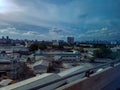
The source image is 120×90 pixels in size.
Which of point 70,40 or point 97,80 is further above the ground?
point 70,40

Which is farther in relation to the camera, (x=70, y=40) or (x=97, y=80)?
(x=70, y=40)

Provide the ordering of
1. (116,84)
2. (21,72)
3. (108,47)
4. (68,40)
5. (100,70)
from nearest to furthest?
(100,70), (116,84), (21,72), (108,47), (68,40)

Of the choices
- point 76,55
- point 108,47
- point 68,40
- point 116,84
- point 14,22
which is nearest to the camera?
point 116,84

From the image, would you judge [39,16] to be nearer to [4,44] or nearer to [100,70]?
[4,44]

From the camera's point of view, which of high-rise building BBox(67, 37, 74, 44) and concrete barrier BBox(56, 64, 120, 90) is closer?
concrete barrier BBox(56, 64, 120, 90)

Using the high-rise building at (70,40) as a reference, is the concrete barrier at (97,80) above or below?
below

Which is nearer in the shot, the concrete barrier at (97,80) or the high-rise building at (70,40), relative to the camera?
the concrete barrier at (97,80)

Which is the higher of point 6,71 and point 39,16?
point 39,16

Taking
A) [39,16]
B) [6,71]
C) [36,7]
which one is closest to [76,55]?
[6,71]
